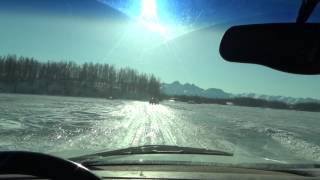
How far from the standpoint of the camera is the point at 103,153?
17.3ft

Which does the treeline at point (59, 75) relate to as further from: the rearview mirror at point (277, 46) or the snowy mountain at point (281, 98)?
the rearview mirror at point (277, 46)

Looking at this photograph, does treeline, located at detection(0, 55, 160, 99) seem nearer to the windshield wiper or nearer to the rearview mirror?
the windshield wiper

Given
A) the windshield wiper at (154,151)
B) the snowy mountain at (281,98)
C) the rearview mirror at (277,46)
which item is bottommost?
the windshield wiper at (154,151)

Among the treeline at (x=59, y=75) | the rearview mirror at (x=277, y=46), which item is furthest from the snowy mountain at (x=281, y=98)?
the rearview mirror at (x=277, y=46)

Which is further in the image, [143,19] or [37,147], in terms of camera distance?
[37,147]

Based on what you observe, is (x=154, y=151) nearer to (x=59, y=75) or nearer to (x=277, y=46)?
(x=277, y=46)

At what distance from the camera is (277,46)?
10.8 feet

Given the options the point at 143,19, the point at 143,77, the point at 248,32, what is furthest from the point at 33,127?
the point at 248,32

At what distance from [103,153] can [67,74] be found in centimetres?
385

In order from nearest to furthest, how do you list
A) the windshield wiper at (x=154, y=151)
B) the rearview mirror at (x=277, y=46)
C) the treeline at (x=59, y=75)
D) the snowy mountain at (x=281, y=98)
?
the rearview mirror at (x=277, y=46)
the windshield wiper at (x=154, y=151)
the snowy mountain at (x=281, y=98)
the treeline at (x=59, y=75)

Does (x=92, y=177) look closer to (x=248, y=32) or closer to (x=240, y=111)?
(x=248, y=32)

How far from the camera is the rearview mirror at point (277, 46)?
3189 millimetres

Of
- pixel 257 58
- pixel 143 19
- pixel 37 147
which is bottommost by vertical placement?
pixel 37 147

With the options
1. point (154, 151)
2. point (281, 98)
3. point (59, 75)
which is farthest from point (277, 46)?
point (59, 75)
